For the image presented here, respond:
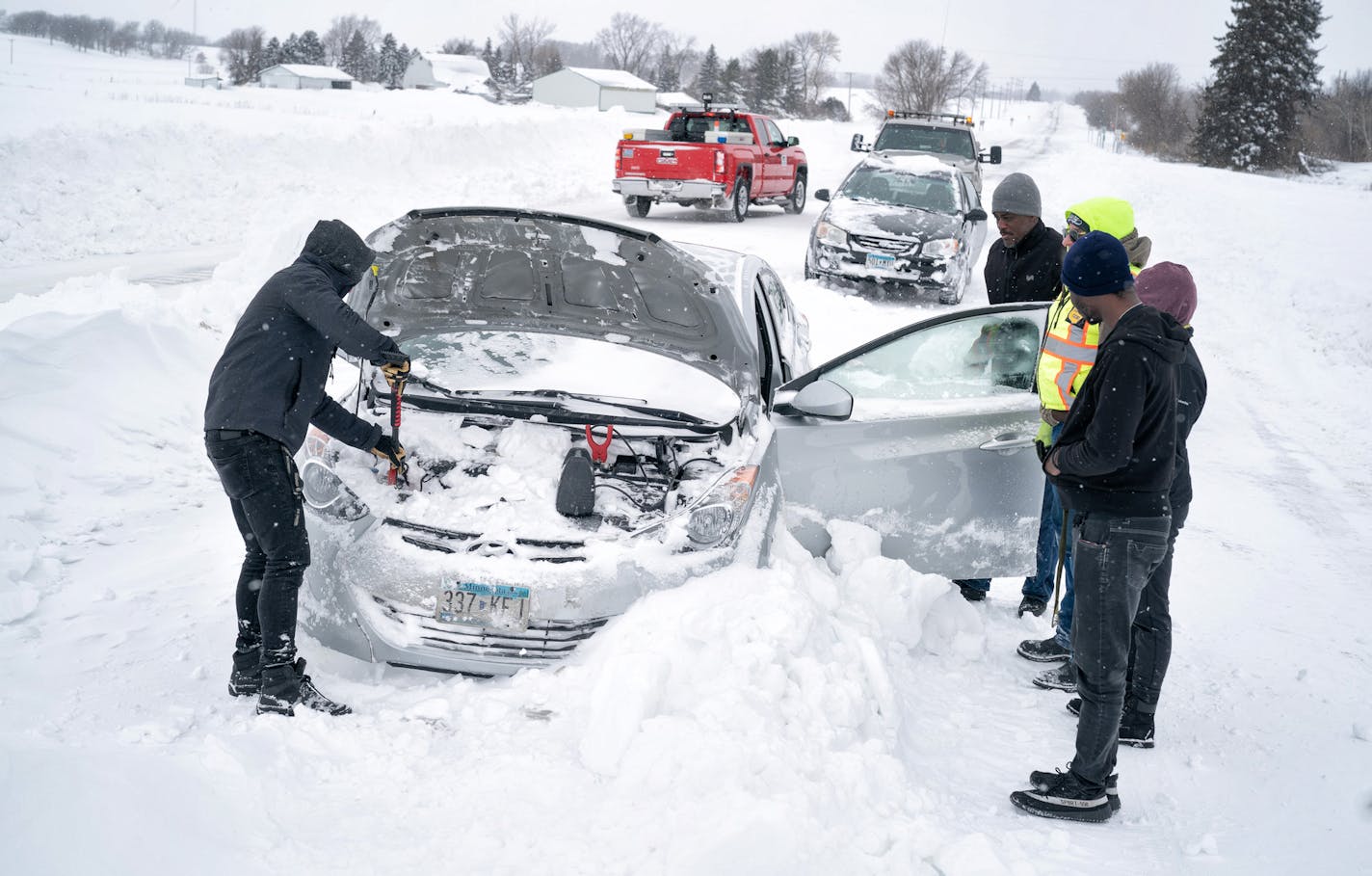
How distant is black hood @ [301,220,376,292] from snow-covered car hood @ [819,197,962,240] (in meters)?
8.70

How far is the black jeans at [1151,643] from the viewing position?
337 centimetres

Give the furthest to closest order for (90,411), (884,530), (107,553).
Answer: (90,411)
(107,553)
(884,530)

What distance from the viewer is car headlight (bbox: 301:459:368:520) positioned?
3.41 m

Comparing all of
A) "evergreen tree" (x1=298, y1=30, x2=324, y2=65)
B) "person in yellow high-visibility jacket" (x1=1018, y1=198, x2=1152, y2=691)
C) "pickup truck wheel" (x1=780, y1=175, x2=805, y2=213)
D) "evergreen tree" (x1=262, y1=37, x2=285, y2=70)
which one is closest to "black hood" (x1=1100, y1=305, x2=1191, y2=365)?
"person in yellow high-visibility jacket" (x1=1018, y1=198, x2=1152, y2=691)

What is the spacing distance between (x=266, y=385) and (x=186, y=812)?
1345 mm

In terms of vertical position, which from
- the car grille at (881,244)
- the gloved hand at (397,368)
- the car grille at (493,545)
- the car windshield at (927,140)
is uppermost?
Answer: the car windshield at (927,140)

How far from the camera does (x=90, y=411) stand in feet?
18.9

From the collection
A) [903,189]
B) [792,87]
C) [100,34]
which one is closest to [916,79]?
[792,87]

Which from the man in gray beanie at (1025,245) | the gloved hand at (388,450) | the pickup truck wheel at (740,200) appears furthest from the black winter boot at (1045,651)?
the pickup truck wheel at (740,200)

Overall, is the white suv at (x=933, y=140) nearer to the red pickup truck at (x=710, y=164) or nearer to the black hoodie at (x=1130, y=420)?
the red pickup truck at (x=710, y=164)

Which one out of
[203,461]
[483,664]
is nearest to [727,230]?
[203,461]

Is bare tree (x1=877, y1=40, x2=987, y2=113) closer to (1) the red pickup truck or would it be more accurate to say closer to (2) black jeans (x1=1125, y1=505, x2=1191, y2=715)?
(1) the red pickup truck

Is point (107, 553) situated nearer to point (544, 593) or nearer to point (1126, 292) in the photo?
point (544, 593)

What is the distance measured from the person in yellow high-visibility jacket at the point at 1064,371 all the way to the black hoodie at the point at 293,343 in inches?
94.6
